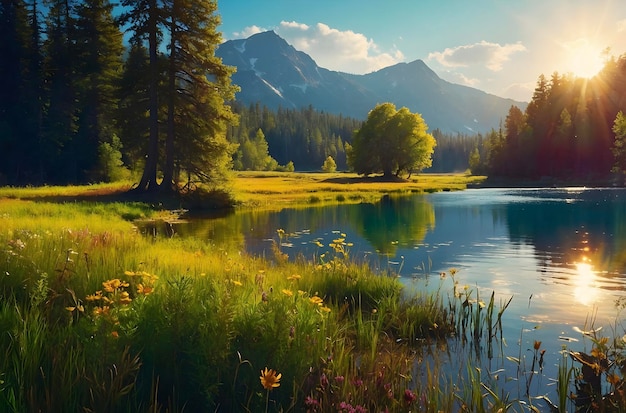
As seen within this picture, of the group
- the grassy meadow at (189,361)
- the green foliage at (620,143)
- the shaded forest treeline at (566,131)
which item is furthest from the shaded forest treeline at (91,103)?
the grassy meadow at (189,361)

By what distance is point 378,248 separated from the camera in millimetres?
19000

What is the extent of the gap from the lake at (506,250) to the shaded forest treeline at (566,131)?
49.0m

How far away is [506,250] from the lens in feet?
62.5

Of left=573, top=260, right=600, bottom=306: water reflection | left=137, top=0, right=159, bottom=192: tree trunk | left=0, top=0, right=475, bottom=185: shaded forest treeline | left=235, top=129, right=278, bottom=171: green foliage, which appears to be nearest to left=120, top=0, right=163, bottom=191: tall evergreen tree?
left=137, top=0, right=159, bottom=192: tree trunk

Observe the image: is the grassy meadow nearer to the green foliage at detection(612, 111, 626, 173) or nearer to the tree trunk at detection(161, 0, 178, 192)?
the tree trunk at detection(161, 0, 178, 192)

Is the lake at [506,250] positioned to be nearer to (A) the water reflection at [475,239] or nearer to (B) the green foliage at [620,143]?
(A) the water reflection at [475,239]

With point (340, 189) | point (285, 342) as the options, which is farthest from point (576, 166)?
point (285, 342)

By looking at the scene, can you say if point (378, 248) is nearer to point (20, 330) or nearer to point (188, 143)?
point (20, 330)

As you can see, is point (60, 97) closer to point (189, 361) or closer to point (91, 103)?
point (91, 103)

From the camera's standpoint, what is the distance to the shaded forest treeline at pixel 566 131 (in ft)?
261

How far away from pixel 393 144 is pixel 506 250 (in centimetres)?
6538

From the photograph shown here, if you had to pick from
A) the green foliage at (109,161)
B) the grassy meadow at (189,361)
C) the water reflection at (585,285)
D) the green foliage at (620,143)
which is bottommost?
the water reflection at (585,285)

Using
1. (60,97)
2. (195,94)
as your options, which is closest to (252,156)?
(60,97)

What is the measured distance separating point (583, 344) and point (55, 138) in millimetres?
43603
